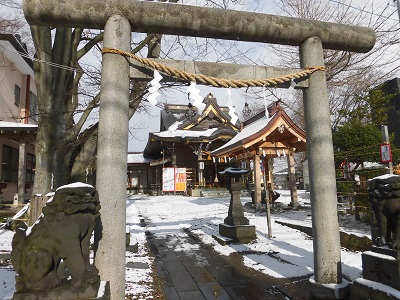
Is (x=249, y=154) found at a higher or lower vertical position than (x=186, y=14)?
lower

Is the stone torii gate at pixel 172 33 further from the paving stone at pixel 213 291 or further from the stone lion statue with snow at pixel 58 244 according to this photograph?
the paving stone at pixel 213 291

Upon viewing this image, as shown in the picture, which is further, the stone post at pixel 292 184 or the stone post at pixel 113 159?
the stone post at pixel 292 184

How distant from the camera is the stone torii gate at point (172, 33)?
3.33 m

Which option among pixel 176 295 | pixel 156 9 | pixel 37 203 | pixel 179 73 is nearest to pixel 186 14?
pixel 156 9

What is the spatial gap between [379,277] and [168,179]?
66.1ft

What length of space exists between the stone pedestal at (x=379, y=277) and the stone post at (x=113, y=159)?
2997mm

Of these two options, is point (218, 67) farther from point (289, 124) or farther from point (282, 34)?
point (289, 124)

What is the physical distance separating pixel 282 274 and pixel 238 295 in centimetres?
126

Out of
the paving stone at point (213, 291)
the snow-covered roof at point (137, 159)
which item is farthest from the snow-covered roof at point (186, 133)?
Result: the paving stone at point (213, 291)

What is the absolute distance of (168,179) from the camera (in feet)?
75.7

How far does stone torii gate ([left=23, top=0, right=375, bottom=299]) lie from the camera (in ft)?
10.9

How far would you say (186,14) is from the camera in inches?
147

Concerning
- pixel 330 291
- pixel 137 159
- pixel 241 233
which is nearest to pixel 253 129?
pixel 241 233

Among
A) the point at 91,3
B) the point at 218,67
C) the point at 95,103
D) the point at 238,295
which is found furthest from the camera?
the point at 95,103
